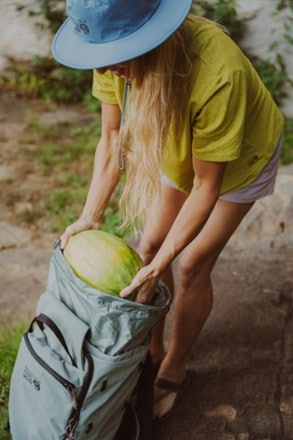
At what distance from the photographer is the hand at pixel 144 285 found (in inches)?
83.0

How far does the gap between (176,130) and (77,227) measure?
0.60m

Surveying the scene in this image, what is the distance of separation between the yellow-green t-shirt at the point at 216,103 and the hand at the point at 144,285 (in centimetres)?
44

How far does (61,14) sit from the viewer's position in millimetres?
6355

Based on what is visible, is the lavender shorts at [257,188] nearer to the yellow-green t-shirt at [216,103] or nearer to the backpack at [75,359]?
the yellow-green t-shirt at [216,103]

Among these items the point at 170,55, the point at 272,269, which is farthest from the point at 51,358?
the point at 272,269

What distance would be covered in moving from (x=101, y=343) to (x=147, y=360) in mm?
514

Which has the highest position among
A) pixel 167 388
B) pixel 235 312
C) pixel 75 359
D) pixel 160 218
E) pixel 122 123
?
pixel 122 123

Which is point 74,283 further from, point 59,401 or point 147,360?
point 147,360

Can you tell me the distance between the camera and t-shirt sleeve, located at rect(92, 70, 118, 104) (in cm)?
232

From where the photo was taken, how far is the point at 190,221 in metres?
2.16

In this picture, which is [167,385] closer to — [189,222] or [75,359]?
[75,359]

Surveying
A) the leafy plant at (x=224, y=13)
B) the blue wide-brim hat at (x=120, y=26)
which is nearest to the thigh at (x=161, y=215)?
the blue wide-brim hat at (x=120, y=26)

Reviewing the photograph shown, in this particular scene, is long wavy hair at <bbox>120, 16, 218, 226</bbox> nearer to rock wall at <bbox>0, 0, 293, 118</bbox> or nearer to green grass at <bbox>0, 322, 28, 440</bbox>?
green grass at <bbox>0, 322, 28, 440</bbox>

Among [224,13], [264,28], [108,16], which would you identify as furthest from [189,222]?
[264,28]
